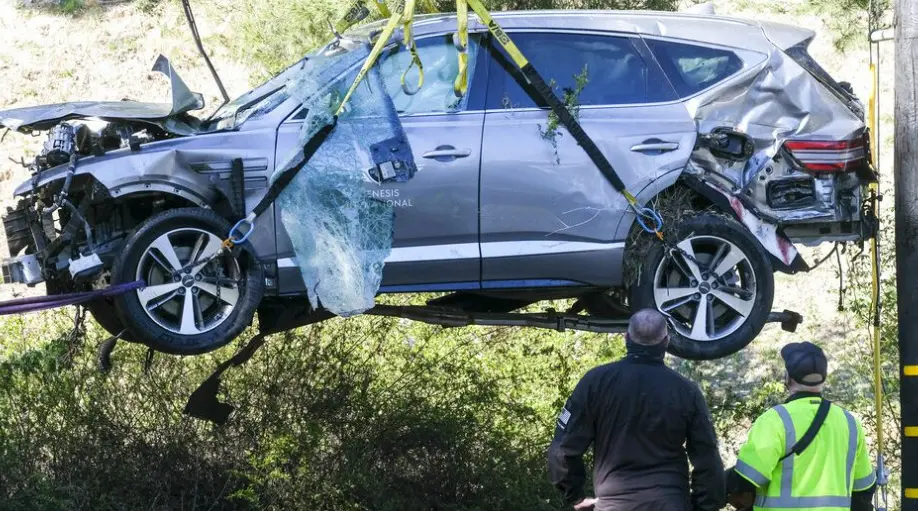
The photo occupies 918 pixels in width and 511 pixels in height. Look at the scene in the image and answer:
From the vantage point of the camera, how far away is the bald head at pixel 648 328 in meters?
5.27

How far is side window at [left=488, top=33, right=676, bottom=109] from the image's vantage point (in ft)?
22.6

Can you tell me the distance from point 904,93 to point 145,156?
14.5 ft

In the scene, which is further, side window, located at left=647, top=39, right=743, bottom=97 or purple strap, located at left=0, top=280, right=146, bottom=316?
side window, located at left=647, top=39, right=743, bottom=97

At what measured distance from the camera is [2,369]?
10289 millimetres

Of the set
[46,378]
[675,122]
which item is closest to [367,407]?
[46,378]

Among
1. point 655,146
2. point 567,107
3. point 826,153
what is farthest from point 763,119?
point 567,107

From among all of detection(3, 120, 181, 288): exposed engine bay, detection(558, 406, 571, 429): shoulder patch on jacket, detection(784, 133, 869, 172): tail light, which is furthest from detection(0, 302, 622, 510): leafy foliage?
detection(558, 406, 571, 429): shoulder patch on jacket

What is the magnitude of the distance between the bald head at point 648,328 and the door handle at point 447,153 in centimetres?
180

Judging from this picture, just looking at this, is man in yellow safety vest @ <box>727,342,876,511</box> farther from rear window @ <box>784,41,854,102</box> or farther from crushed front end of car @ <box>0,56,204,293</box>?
crushed front end of car @ <box>0,56,204,293</box>

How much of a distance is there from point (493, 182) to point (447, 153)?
304 mm

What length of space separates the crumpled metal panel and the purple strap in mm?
3227

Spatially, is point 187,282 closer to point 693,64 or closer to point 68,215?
point 68,215

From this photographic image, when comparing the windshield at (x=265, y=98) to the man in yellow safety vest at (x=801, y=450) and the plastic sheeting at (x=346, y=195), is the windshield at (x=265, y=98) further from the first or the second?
the man in yellow safety vest at (x=801, y=450)

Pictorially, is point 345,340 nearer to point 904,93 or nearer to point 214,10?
point 904,93
